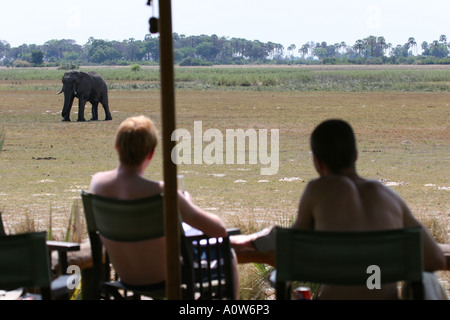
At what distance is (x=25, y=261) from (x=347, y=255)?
83 centimetres

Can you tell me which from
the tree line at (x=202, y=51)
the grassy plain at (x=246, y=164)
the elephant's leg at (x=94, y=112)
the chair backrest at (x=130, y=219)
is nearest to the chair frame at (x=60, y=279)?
the chair backrest at (x=130, y=219)

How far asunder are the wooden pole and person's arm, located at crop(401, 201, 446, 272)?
2.13 ft

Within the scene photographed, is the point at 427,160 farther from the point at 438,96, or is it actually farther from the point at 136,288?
the point at 438,96

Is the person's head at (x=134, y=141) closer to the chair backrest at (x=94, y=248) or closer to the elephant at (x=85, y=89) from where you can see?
the chair backrest at (x=94, y=248)

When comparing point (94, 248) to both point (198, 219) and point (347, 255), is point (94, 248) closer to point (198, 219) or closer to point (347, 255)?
point (198, 219)

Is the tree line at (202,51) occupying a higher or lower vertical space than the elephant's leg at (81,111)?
higher

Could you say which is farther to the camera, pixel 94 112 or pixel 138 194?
pixel 94 112

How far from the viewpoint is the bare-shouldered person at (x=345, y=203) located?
193 cm

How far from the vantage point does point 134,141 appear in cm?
227

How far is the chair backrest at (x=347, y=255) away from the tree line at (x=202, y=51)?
80.0m

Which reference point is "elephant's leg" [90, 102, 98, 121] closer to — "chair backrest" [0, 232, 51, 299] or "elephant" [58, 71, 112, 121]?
"elephant" [58, 71, 112, 121]

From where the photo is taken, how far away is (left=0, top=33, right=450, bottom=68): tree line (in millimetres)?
86188
